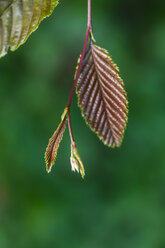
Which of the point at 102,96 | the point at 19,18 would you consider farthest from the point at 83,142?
the point at 19,18

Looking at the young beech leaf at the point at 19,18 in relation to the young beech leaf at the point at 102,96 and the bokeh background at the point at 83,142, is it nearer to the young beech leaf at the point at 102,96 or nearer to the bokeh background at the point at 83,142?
the young beech leaf at the point at 102,96

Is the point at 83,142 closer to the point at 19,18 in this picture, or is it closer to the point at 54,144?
the point at 54,144

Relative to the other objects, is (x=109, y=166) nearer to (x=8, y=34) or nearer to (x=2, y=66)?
(x=2, y=66)

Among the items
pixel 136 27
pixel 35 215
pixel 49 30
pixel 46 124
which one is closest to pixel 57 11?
pixel 49 30

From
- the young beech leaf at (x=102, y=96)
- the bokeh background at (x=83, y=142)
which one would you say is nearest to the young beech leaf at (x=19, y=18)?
the young beech leaf at (x=102, y=96)

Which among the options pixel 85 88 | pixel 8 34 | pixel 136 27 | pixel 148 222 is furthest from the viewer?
pixel 136 27
